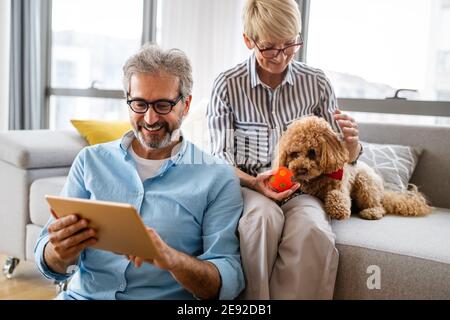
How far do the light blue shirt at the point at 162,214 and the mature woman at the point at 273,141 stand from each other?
0.08m

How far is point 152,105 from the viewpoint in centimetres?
126

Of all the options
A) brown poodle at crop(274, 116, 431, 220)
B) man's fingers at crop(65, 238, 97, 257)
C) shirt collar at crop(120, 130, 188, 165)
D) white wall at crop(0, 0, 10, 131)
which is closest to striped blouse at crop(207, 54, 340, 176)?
brown poodle at crop(274, 116, 431, 220)

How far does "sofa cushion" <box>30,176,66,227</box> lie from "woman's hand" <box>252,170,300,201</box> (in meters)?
1.14

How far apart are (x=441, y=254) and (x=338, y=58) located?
186 cm

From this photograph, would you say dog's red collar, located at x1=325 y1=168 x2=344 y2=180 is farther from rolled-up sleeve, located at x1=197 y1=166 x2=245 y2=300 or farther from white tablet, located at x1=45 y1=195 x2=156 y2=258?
white tablet, located at x1=45 y1=195 x2=156 y2=258

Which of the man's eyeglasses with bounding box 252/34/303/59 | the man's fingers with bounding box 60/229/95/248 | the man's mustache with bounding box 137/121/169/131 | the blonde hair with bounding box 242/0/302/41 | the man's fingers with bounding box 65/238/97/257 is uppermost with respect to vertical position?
the blonde hair with bounding box 242/0/302/41

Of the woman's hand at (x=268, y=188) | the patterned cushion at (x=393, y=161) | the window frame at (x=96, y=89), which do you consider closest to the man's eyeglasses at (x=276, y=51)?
the woman's hand at (x=268, y=188)

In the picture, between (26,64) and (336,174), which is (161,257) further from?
(26,64)

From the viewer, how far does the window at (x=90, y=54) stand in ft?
13.1

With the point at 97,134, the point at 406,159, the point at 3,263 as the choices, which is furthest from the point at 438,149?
the point at 3,263

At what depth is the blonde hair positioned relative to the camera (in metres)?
1.59
